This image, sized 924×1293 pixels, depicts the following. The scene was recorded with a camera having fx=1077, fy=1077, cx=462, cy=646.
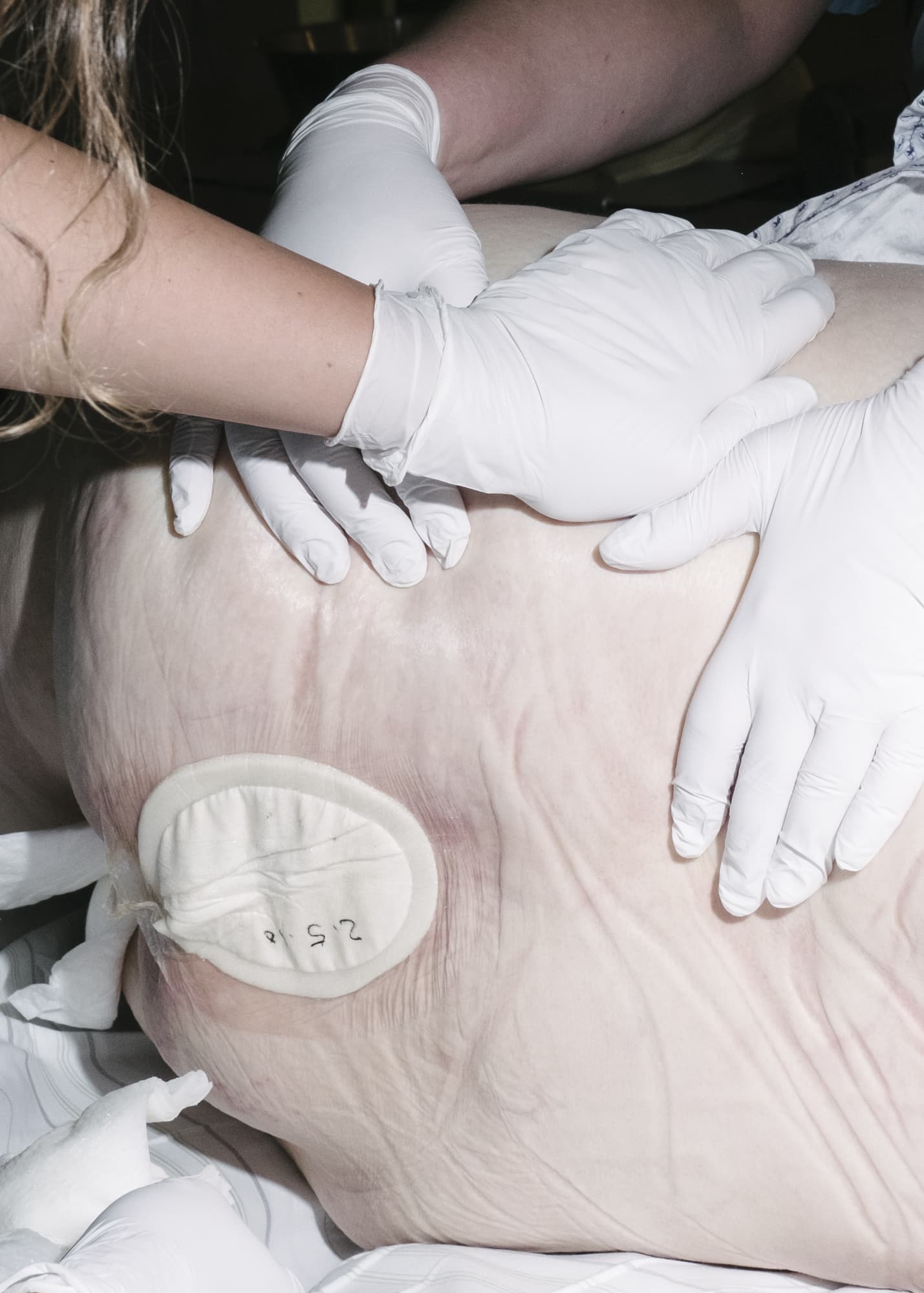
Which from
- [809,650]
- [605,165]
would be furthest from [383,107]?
[605,165]

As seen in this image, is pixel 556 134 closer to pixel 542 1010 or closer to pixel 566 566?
pixel 566 566

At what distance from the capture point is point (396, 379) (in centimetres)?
78

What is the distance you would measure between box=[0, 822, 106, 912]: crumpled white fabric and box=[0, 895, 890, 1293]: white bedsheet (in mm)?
128

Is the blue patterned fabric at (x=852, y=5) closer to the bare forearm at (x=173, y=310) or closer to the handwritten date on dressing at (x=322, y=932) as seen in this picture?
the bare forearm at (x=173, y=310)

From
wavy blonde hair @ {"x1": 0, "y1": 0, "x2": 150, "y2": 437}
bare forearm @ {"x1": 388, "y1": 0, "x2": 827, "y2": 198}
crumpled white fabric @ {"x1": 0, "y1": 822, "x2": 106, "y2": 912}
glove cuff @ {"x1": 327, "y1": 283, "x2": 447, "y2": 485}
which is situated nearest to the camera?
wavy blonde hair @ {"x1": 0, "y1": 0, "x2": 150, "y2": 437}

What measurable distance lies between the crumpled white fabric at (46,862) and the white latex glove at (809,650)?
2.71ft

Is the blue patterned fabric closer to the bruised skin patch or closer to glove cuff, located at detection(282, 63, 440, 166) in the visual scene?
glove cuff, located at detection(282, 63, 440, 166)

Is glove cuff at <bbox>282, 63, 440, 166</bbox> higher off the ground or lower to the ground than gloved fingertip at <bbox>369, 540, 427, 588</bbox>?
higher

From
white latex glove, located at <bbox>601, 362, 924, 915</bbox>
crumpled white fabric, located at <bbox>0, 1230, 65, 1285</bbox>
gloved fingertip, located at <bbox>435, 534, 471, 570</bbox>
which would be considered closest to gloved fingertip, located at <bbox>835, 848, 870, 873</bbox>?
white latex glove, located at <bbox>601, 362, 924, 915</bbox>

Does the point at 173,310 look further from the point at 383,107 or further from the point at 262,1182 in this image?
the point at 262,1182

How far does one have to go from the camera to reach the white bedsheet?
3.17ft

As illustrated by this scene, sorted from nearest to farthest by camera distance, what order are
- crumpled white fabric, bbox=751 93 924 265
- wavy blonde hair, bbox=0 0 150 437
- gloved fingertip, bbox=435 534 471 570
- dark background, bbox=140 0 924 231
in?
wavy blonde hair, bbox=0 0 150 437 → gloved fingertip, bbox=435 534 471 570 → crumpled white fabric, bbox=751 93 924 265 → dark background, bbox=140 0 924 231

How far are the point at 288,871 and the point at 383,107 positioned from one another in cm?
76

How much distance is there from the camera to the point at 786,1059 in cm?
88
